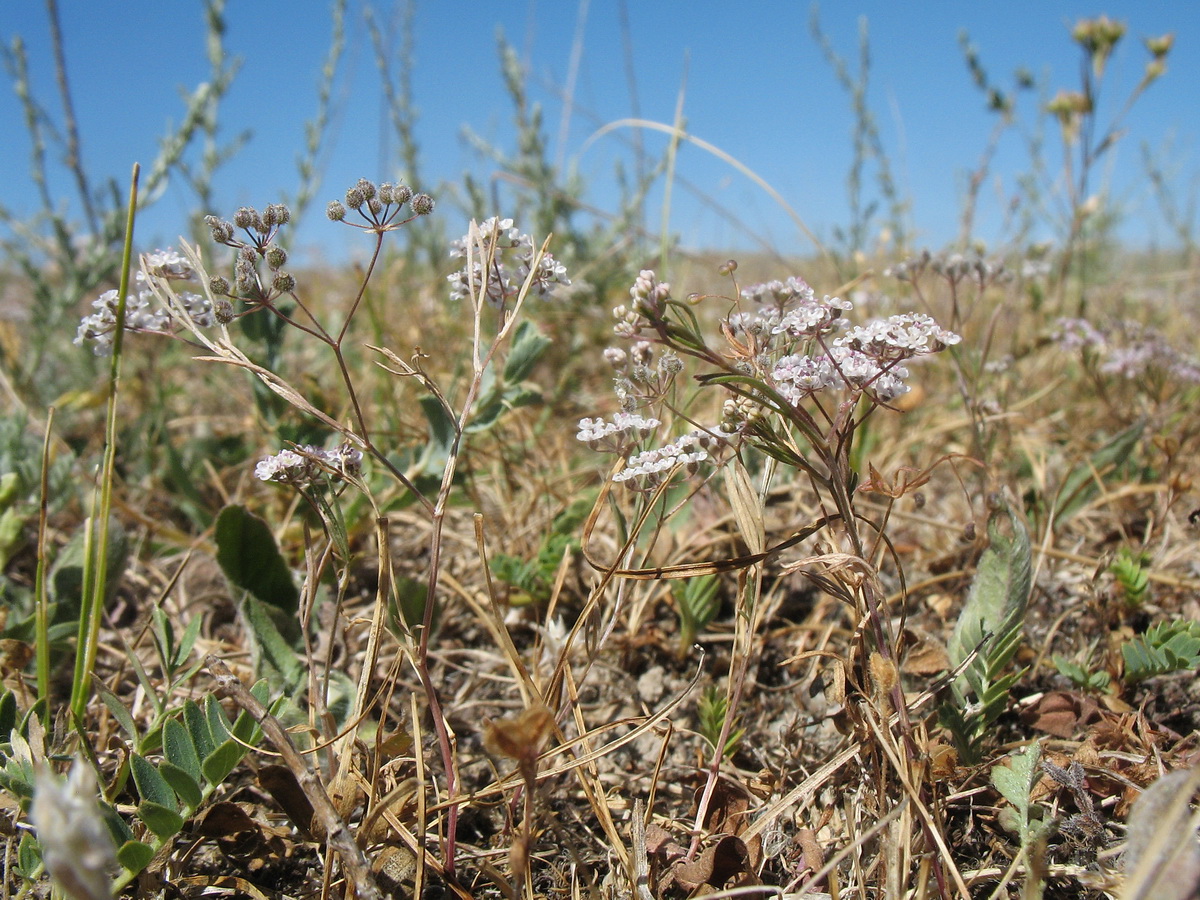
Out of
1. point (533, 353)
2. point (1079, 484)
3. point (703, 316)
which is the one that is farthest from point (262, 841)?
point (703, 316)

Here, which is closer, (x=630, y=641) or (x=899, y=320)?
(x=899, y=320)

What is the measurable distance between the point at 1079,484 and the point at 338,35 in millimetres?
4037

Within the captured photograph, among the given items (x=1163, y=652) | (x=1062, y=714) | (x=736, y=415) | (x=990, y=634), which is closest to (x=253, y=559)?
(x=736, y=415)

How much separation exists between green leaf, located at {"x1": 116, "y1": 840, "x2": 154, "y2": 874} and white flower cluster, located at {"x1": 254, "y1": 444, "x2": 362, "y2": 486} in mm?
568

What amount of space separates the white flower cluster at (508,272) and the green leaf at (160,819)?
→ 97 cm

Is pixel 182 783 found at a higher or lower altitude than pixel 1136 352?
lower

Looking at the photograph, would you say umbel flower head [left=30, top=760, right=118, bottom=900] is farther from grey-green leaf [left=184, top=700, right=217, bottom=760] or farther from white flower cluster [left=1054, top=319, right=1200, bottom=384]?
white flower cluster [left=1054, top=319, right=1200, bottom=384]

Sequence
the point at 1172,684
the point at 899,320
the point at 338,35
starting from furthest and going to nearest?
the point at 338,35 → the point at 1172,684 → the point at 899,320

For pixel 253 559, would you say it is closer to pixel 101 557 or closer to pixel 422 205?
pixel 101 557

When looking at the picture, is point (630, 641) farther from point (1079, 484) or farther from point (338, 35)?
point (338, 35)

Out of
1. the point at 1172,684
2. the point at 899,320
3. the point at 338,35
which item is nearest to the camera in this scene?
the point at 899,320

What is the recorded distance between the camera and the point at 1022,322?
434 centimetres

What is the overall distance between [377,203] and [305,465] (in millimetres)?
477

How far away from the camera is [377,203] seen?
136 centimetres
